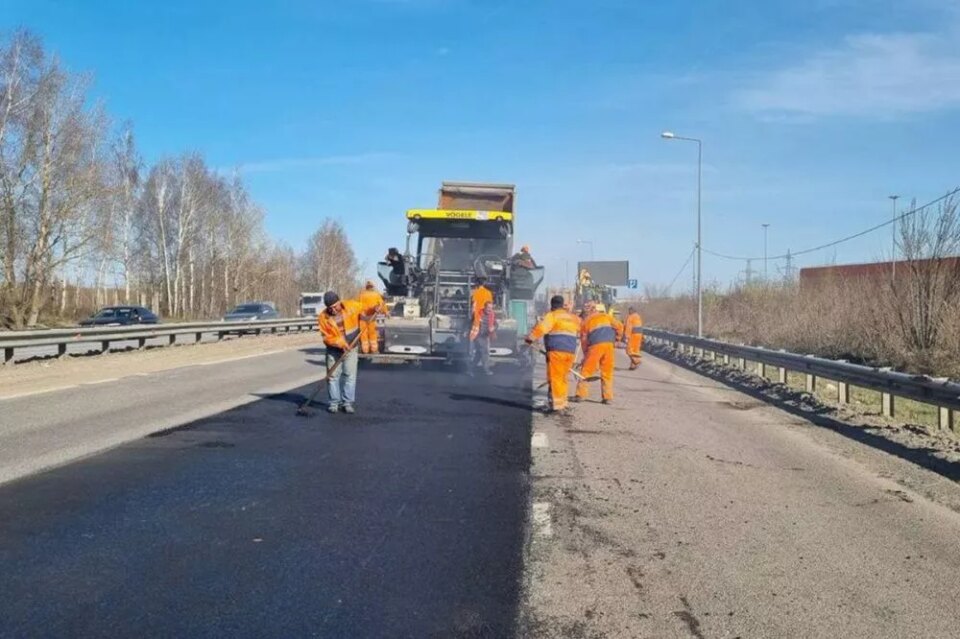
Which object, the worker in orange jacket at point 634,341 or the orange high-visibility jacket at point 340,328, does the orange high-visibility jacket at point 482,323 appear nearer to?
the orange high-visibility jacket at point 340,328

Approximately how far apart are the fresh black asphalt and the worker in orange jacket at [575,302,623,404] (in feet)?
12.5

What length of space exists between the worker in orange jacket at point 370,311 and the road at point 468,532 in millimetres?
2887

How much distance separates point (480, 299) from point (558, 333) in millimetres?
4283

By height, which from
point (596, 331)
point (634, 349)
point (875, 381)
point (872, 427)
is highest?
point (596, 331)

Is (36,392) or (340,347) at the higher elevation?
(340,347)

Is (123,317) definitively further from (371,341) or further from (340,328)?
(340,328)

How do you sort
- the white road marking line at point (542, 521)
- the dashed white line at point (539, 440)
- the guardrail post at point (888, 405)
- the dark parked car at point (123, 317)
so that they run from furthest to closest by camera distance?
the dark parked car at point (123, 317) < the guardrail post at point (888, 405) < the dashed white line at point (539, 440) < the white road marking line at point (542, 521)

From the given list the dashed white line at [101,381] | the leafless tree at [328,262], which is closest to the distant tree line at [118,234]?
the leafless tree at [328,262]

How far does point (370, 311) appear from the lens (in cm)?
1357

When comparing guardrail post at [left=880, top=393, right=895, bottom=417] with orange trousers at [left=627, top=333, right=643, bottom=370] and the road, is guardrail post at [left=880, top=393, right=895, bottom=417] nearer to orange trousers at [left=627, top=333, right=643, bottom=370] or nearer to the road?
the road

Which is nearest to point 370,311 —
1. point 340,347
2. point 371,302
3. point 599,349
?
point 371,302

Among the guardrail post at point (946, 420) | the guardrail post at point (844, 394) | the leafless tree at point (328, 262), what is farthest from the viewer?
the leafless tree at point (328, 262)

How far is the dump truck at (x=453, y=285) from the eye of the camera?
1648 cm

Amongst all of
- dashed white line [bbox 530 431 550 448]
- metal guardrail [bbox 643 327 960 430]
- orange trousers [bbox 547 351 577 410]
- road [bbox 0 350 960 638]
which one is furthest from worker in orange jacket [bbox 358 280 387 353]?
metal guardrail [bbox 643 327 960 430]
